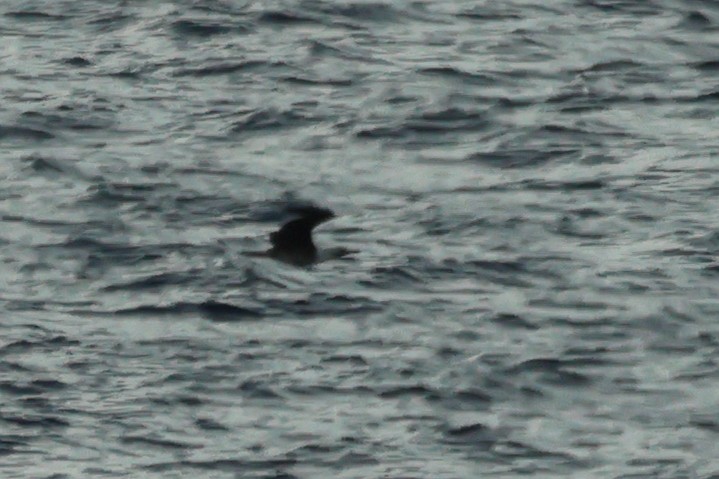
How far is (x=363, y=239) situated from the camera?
20.5 m

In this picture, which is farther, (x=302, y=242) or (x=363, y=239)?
(x=363, y=239)

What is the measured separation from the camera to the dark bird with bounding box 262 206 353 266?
20.0 metres

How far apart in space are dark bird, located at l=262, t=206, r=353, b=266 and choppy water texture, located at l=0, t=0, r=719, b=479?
19cm

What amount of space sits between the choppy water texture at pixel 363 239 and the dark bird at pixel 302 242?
0.19 metres

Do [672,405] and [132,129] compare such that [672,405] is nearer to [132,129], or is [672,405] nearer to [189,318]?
[189,318]

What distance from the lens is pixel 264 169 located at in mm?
22109

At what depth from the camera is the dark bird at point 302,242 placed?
20.0 metres

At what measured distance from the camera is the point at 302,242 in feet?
66.5

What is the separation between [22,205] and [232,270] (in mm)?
2520

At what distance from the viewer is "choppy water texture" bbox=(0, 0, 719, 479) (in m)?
16.6

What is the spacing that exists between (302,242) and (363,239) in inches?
21.6

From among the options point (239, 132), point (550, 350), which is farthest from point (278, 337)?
point (239, 132)

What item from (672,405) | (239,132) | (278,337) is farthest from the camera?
(239,132)

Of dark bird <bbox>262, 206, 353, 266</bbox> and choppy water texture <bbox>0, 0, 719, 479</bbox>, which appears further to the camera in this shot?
dark bird <bbox>262, 206, 353, 266</bbox>
